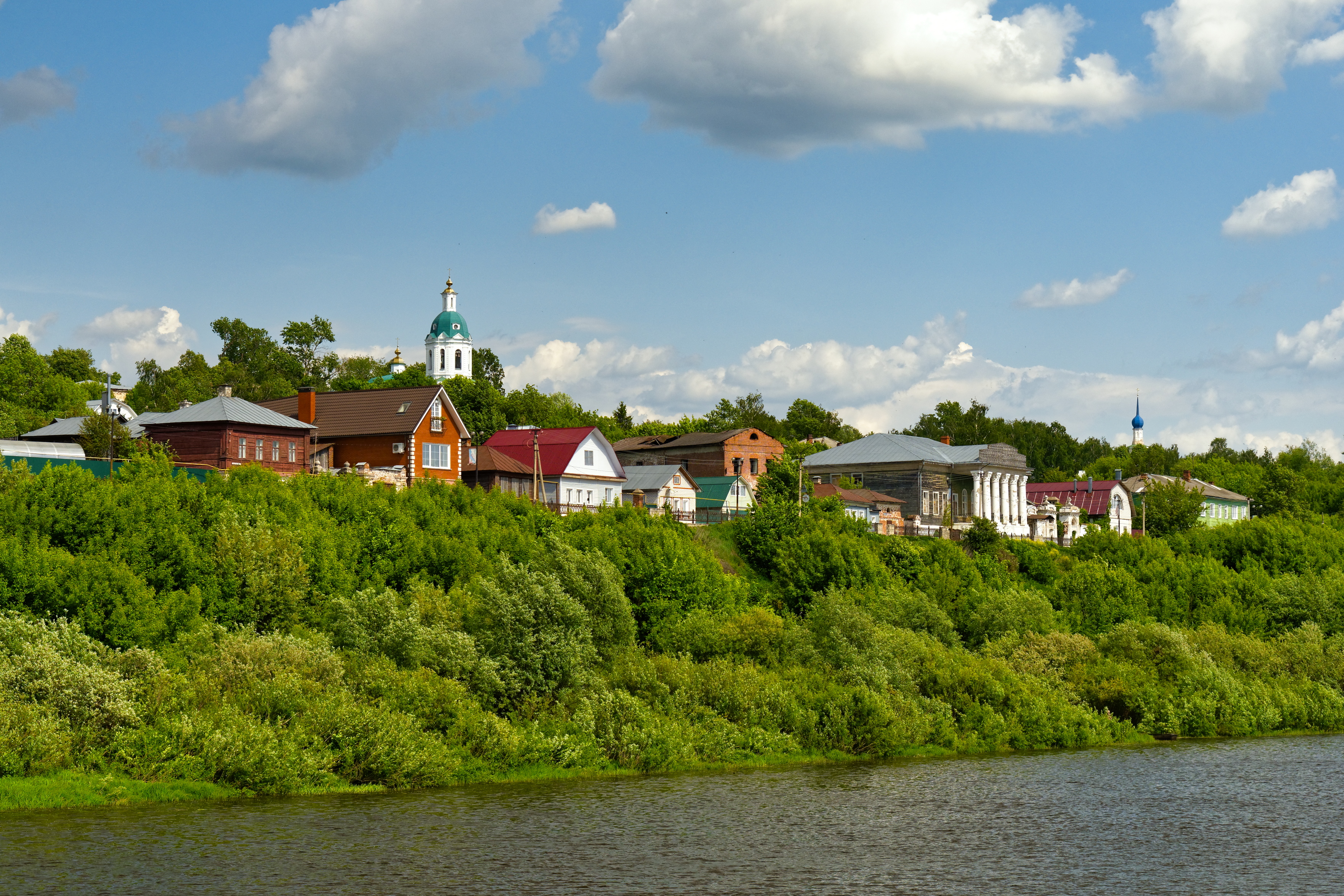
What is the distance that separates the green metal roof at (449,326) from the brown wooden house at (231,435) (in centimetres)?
9860

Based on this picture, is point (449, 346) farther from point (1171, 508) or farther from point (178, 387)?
point (1171, 508)

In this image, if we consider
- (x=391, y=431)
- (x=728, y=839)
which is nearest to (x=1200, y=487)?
(x=391, y=431)

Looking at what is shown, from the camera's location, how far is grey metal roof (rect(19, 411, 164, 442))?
8356cm

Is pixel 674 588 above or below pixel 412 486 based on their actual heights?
below

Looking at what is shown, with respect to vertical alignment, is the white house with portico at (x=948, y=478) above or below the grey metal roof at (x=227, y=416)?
below

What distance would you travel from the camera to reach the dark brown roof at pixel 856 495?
103 meters

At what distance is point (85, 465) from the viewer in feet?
198

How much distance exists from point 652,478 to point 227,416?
135ft

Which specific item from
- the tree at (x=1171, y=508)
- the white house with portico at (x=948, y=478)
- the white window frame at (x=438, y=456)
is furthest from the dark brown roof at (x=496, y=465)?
the tree at (x=1171, y=508)

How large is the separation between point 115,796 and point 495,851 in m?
12.7

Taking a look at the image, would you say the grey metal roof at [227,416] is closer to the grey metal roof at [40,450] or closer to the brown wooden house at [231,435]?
the brown wooden house at [231,435]

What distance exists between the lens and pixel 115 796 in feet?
123

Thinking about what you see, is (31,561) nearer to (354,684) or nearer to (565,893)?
(354,684)

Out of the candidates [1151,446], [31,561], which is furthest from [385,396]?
[1151,446]
